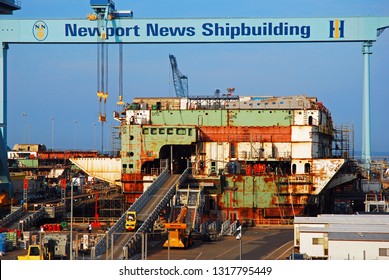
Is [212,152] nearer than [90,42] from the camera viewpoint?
Yes

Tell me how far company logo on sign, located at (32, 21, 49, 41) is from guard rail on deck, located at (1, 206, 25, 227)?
48.2 feet

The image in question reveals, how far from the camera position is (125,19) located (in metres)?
59.9

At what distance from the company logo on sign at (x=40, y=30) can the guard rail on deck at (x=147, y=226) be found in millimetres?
15872

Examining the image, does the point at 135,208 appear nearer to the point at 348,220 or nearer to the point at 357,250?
the point at 348,220

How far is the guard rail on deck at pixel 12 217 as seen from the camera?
49.4 m

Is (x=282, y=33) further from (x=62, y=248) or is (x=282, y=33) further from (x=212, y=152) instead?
(x=62, y=248)

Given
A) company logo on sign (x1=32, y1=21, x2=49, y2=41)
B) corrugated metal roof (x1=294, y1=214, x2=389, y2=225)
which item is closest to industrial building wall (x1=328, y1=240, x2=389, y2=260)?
corrugated metal roof (x1=294, y1=214, x2=389, y2=225)

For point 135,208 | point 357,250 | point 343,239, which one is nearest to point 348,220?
point 343,239

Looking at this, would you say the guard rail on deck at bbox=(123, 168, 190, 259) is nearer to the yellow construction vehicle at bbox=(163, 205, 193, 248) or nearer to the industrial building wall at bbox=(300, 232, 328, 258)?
the yellow construction vehicle at bbox=(163, 205, 193, 248)

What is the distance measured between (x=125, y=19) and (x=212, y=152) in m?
12.3

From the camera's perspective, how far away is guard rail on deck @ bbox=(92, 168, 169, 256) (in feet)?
128

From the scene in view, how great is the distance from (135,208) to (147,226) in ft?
9.02

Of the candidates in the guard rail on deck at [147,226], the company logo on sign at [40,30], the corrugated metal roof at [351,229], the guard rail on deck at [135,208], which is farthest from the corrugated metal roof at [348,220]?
the company logo on sign at [40,30]

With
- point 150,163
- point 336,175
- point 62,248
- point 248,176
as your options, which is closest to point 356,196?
point 336,175
